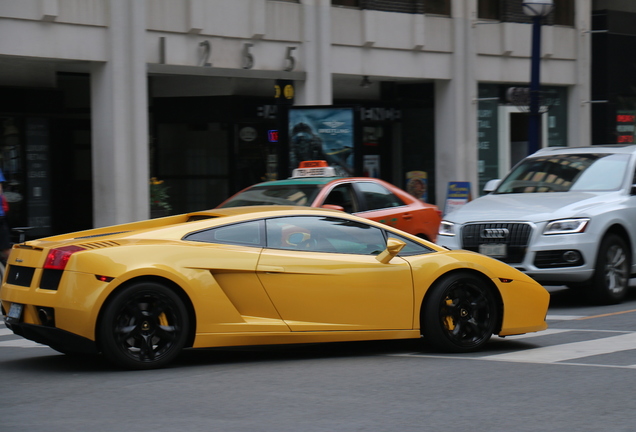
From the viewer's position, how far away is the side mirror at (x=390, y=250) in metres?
8.00

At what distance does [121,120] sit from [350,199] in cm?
704

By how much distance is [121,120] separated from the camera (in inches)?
747

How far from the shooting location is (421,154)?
27391mm

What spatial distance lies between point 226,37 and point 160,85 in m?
2.65

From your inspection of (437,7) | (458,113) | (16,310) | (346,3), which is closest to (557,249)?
(16,310)

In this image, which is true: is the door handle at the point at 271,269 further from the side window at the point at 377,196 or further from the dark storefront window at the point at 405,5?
the dark storefront window at the point at 405,5

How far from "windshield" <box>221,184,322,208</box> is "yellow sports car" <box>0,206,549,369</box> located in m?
4.59

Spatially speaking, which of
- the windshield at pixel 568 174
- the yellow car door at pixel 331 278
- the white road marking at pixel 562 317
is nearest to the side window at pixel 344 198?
the windshield at pixel 568 174

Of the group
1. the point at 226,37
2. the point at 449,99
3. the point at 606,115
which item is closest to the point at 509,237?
the point at 226,37

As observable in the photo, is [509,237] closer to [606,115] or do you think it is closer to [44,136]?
[44,136]

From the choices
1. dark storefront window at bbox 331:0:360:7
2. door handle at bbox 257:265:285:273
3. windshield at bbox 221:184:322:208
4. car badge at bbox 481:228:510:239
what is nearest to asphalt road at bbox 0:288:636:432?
door handle at bbox 257:265:285:273

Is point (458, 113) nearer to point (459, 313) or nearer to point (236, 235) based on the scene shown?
point (459, 313)

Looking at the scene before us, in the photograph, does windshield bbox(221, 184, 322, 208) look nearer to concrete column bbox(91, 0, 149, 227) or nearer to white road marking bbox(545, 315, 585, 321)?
white road marking bbox(545, 315, 585, 321)

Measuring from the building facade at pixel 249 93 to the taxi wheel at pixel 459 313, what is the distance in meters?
10.2
